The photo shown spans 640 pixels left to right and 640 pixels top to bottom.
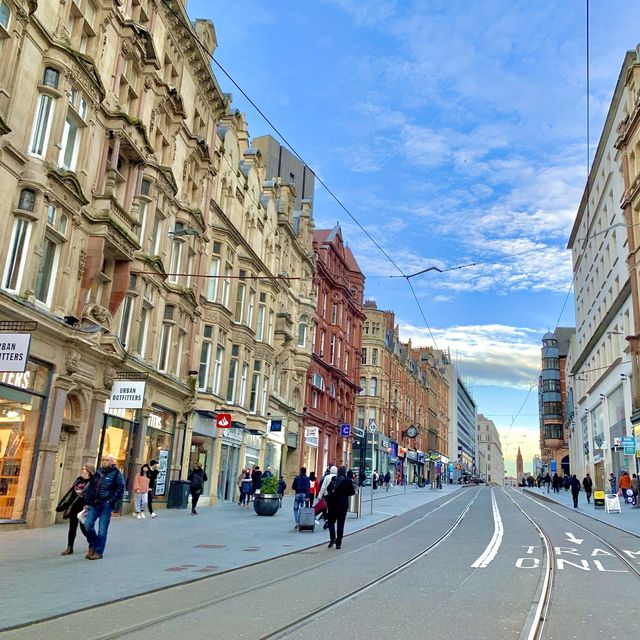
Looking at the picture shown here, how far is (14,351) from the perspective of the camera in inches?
482

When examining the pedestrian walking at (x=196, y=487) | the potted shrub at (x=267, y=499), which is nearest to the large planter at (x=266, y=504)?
the potted shrub at (x=267, y=499)

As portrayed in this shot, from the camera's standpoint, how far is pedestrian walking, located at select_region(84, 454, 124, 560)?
37.1 feet

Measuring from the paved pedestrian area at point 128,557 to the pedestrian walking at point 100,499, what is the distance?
364 mm

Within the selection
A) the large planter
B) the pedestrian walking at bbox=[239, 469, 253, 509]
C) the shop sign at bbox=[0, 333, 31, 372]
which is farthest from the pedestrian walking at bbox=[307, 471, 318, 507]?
the shop sign at bbox=[0, 333, 31, 372]

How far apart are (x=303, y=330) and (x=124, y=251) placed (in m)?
26.7

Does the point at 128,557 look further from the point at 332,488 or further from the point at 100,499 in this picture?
the point at 332,488

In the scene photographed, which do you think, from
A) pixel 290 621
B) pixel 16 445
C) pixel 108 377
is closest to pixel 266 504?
pixel 108 377

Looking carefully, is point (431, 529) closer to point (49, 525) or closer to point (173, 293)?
point (49, 525)

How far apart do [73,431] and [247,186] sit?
20435mm

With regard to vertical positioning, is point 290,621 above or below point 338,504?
below

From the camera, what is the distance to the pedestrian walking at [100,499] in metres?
11.3

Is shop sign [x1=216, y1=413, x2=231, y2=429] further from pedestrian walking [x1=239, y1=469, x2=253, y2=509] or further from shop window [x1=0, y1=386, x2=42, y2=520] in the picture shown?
shop window [x1=0, y1=386, x2=42, y2=520]

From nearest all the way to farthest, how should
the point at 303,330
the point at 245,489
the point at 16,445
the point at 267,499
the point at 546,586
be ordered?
1. the point at 546,586
2. the point at 16,445
3. the point at 267,499
4. the point at 245,489
5. the point at 303,330

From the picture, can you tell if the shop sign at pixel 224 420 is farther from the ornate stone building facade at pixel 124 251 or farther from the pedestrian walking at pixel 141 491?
the pedestrian walking at pixel 141 491
